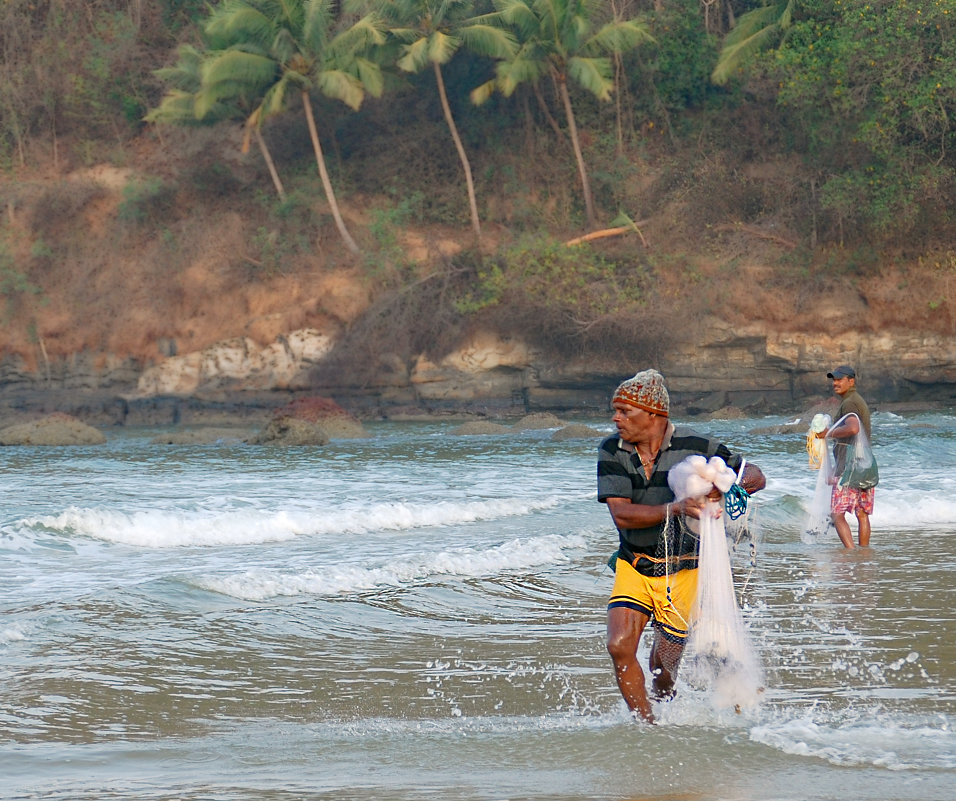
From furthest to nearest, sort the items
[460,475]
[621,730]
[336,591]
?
1. [460,475]
2. [336,591]
3. [621,730]

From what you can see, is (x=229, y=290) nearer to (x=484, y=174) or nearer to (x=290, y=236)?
(x=290, y=236)

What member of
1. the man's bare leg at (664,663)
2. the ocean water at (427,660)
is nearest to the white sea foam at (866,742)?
the ocean water at (427,660)

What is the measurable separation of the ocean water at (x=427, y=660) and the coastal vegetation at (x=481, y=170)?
1607cm

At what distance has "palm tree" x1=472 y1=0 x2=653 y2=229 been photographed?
1128 inches

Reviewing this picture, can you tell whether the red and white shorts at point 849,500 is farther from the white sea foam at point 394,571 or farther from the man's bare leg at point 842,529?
the white sea foam at point 394,571

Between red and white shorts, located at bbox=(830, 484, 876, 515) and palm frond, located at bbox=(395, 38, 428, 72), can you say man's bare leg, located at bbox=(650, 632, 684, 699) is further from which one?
palm frond, located at bbox=(395, 38, 428, 72)

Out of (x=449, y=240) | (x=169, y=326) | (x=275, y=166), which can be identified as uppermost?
(x=275, y=166)

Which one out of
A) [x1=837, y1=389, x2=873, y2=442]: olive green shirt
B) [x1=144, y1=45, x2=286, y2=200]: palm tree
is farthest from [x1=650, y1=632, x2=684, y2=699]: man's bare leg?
[x1=144, y1=45, x2=286, y2=200]: palm tree

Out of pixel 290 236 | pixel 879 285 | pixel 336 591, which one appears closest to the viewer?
pixel 336 591

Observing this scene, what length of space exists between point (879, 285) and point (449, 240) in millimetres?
10908

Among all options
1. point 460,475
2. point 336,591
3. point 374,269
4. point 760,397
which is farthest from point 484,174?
point 336,591

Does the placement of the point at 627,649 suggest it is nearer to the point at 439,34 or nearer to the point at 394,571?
the point at 394,571

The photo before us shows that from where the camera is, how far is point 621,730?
4.59 m

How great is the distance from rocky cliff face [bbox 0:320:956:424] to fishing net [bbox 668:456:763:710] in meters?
23.5
